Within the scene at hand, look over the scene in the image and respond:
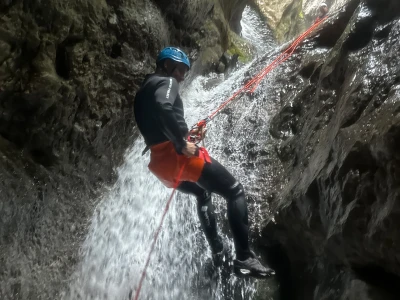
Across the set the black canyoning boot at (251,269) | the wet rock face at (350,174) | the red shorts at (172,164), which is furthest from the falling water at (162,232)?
the red shorts at (172,164)

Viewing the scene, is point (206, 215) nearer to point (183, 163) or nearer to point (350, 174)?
point (183, 163)

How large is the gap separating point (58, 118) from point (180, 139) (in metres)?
1.88

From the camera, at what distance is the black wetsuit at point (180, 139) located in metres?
4.06

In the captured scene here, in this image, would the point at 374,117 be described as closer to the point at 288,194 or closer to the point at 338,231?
the point at 338,231

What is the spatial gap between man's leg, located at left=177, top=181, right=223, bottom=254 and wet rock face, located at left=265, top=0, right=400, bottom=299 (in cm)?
85

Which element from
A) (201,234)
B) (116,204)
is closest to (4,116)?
(116,204)

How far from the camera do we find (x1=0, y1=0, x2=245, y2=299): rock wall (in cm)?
444

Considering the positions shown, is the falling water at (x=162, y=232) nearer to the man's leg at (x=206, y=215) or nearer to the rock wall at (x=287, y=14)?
the man's leg at (x=206, y=215)

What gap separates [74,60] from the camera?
5453 millimetres

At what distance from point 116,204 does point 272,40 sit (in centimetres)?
1392

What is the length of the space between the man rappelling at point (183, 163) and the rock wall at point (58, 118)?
1258 millimetres

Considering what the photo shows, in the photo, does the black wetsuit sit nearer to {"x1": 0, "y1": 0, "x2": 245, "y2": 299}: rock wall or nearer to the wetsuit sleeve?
the wetsuit sleeve

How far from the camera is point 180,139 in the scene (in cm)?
404

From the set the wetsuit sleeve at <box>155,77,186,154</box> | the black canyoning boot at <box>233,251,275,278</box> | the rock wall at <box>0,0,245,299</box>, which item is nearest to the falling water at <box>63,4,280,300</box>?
the rock wall at <box>0,0,245,299</box>
